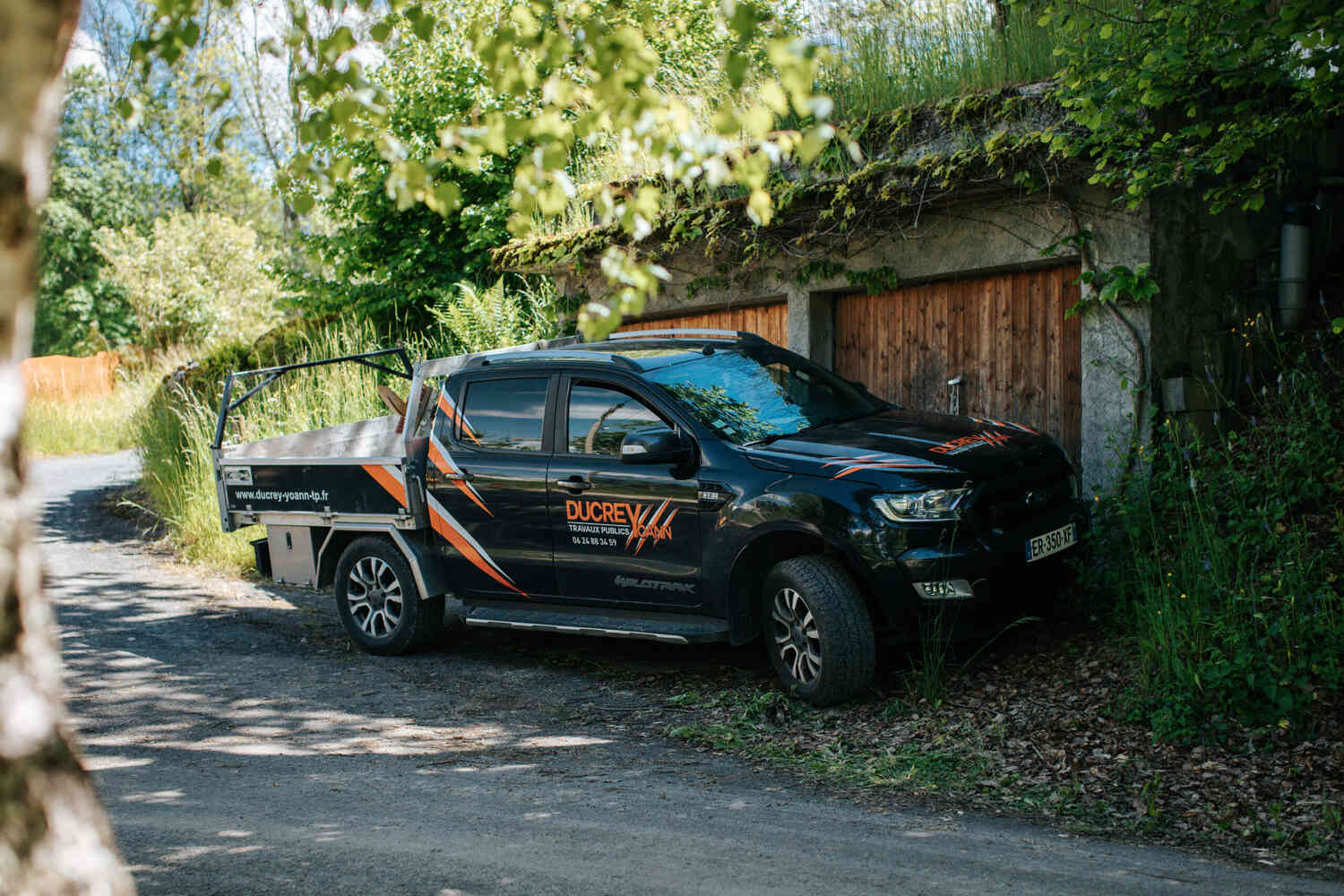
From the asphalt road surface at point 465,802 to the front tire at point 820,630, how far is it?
80cm

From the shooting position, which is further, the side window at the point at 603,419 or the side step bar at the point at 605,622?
the side window at the point at 603,419

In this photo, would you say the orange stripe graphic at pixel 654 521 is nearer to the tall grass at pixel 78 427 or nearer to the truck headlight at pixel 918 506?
the truck headlight at pixel 918 506

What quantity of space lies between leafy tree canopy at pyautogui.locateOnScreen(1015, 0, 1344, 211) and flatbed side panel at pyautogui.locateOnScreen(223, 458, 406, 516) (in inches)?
204

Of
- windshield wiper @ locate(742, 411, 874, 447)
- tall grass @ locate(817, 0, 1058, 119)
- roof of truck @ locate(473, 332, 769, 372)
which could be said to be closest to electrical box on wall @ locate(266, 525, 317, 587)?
roof of truck @ locate(473, 332, 769, 372)

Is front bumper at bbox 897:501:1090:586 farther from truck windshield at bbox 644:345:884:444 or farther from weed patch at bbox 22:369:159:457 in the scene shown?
weed patch at bbox 22:369:159:457

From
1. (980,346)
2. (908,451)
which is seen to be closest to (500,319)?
(980,346)

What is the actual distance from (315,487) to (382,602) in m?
1.02

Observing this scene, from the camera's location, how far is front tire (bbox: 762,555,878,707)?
6.10 m

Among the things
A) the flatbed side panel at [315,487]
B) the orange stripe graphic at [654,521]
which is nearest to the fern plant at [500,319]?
the flatbed side panel at [315,487]

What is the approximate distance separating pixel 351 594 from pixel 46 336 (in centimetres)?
4409

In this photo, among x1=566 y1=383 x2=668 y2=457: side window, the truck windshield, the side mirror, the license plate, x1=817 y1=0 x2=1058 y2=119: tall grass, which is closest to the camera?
the license plate

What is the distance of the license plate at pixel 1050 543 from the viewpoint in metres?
6.38

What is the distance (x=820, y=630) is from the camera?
612 centimetres

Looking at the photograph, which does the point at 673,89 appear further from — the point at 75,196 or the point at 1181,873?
the point at 75,196
